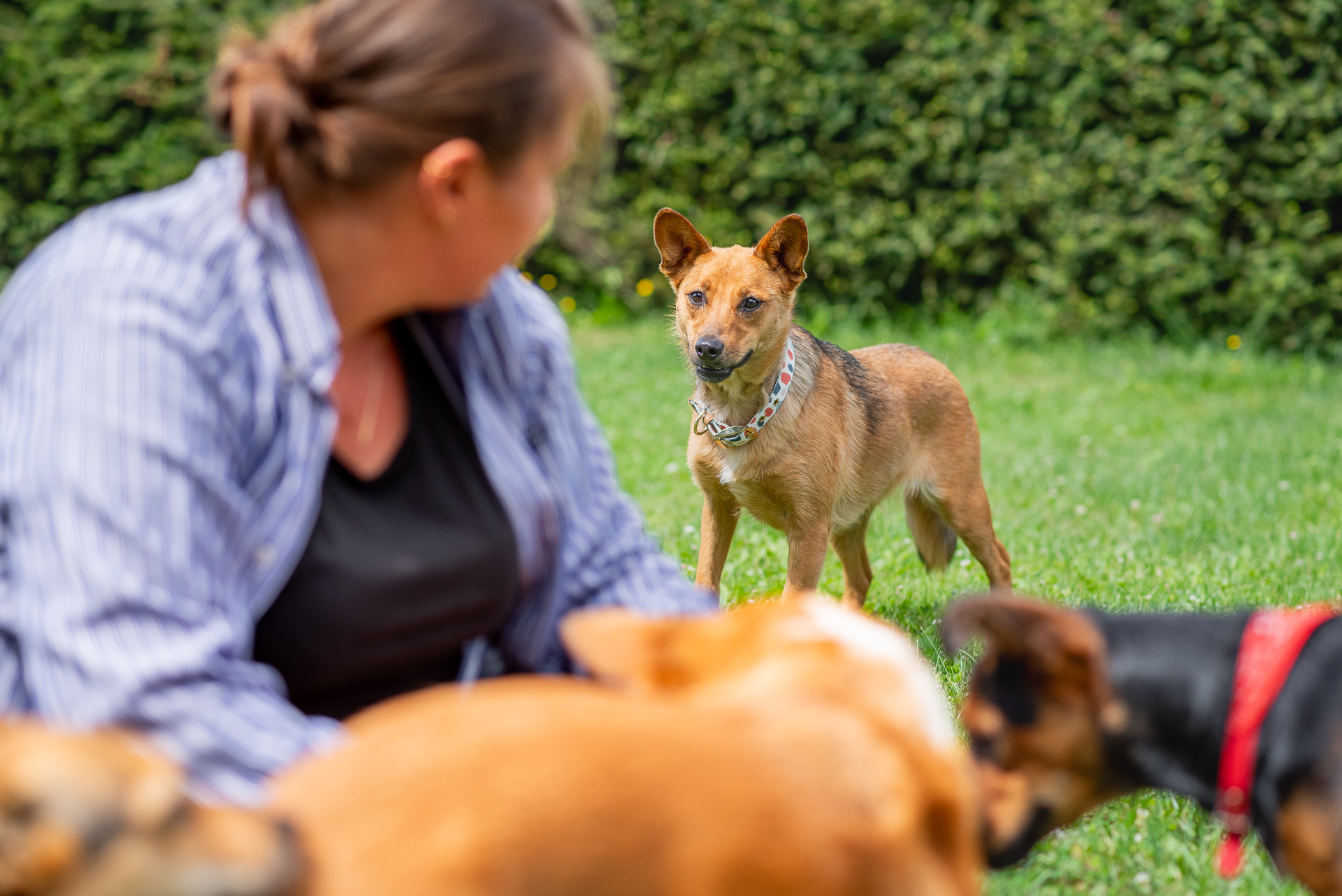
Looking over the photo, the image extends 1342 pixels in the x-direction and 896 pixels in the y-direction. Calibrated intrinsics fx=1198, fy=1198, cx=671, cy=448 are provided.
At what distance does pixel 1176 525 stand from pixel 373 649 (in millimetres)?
4156

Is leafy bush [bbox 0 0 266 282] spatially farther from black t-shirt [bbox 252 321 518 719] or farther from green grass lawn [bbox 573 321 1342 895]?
black t-shirt [bbox 252 321 518 719]

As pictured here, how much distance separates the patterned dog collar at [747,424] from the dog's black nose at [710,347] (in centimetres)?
20

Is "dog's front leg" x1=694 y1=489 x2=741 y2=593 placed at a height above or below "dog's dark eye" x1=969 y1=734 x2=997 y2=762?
below

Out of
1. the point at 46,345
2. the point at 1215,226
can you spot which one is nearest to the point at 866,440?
the point at 46,345

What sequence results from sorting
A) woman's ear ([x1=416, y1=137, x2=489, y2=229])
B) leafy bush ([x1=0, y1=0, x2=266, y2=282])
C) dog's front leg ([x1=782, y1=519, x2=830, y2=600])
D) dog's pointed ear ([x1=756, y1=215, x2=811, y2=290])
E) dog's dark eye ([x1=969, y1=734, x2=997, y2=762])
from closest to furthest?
woman's ear ([x1=416, y1=137, x2=489, y2=229])
dog's dark eye ([x1=969, y1=734, x2=997, y2=762])
dog's front leg ([x1=782, y1=519, x2=830, y2=600])
dog's pointed ear ([x1=756, y1=215, x2=811, y2=290])
leafy bush ([x1=0, y1=0, x2=266, y2=282])

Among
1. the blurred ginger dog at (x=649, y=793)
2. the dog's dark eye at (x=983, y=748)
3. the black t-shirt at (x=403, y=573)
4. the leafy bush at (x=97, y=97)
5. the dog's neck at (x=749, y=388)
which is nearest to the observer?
the blurred ginger dog at (x=649, y=793)

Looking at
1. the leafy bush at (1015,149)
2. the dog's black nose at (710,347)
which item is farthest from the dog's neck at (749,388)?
the leafy bush at (1015,149)

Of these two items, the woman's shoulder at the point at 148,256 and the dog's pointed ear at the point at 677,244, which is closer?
the woman's shoulder at the point at 148,256

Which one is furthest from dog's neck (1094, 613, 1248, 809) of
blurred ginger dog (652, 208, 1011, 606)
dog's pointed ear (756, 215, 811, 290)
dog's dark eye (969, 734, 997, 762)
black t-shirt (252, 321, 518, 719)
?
dog's pointed ear (756, 215, 811, 290)

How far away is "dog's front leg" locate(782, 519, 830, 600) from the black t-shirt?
241 cm

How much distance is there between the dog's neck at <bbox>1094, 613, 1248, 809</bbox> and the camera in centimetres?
190

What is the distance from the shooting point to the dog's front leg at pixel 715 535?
4223mm

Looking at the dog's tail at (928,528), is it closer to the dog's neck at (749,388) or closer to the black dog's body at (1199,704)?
the dog's neck at (749,388)

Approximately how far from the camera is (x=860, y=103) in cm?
895
